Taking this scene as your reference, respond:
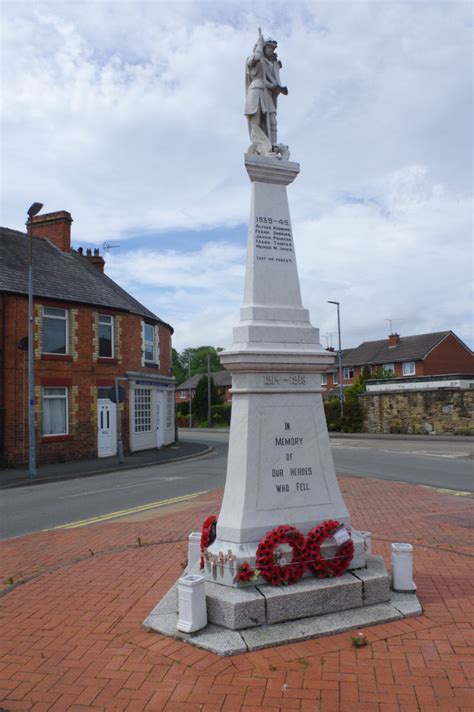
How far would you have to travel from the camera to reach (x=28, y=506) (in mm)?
12250

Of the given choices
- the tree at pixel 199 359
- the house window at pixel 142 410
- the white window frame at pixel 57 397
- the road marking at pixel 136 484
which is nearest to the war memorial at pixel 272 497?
the road marking at pixel 136 484

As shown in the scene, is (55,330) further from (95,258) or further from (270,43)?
(270,43)

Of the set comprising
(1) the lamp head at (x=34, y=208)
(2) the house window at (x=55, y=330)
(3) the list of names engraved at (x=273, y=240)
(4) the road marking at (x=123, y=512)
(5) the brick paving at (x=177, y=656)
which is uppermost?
(1) the lamp head at (x=34, y=208)

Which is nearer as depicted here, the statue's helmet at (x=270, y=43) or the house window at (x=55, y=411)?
the statue's helmet at (x=270, y=43)

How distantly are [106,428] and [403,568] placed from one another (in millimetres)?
18692

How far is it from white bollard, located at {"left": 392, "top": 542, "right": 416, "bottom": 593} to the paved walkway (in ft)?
43.0

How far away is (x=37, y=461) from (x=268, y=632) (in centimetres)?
1699

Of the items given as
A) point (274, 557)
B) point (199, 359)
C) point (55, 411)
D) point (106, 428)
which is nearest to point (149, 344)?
point (106, 428)

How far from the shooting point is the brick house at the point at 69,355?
19.7 m

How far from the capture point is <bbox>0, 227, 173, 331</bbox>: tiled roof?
20766mm

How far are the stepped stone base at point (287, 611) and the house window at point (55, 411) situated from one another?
54.2ft

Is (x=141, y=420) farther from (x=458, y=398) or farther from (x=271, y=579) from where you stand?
(x=271, y=579)

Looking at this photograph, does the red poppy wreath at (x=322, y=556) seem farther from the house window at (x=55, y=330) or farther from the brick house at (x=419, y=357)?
the brick house at (x=419, y=357)

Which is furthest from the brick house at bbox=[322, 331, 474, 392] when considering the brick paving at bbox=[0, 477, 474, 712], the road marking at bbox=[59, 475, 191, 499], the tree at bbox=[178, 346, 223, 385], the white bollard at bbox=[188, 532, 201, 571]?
the tree at bbox=[178, 346, 223, 385]
